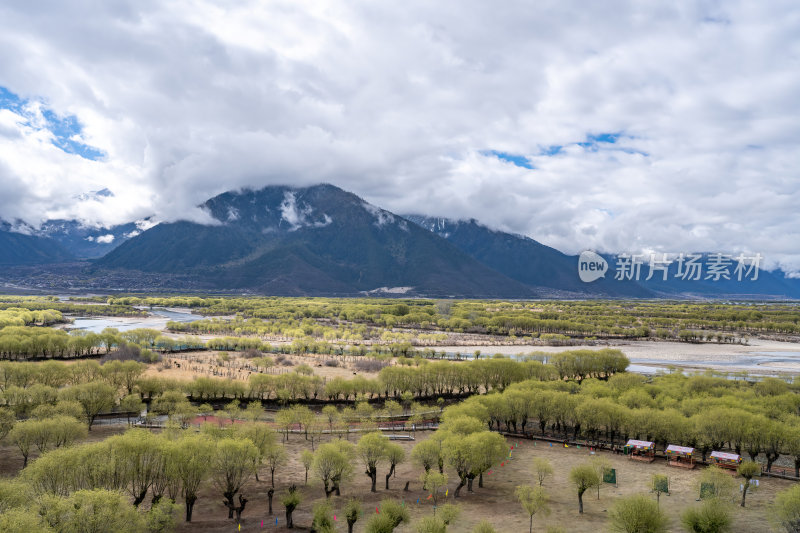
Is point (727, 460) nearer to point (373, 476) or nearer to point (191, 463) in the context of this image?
point (373, 476)

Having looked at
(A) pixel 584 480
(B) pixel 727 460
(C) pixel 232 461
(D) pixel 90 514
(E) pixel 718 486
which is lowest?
(B) pixel 727 460

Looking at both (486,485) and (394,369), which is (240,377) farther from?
(486,485)

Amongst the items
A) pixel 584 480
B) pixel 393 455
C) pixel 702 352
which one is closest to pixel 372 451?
pixel 393 455

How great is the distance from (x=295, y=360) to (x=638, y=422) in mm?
95444

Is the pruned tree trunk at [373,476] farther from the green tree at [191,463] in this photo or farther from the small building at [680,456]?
the small building at [680,456]

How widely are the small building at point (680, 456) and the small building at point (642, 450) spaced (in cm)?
206

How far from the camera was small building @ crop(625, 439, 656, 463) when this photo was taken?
64.1 meters

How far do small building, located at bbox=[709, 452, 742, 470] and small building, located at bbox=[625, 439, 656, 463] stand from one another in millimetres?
7199

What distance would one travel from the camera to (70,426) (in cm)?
5603

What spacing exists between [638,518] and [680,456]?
3075cm

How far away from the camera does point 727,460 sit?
198ft

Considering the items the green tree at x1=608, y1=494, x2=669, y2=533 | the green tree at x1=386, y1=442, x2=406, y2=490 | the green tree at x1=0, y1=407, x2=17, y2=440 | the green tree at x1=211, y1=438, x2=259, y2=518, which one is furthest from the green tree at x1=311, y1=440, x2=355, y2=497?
the green tree at x1=0, y1=407, x2=17, y2=440

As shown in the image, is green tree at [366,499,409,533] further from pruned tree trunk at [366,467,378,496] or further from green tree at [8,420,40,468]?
green tree at [8,420,40,468]

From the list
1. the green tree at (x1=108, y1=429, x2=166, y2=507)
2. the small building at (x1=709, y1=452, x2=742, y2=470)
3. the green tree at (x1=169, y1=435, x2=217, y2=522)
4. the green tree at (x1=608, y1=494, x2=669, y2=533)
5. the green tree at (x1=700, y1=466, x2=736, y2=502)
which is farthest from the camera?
the small building at (x1=709, y1=452, x2=742, y2=470)
